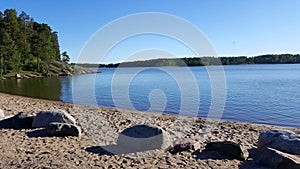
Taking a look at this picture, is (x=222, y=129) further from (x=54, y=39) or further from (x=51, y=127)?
(x=54, y=39)

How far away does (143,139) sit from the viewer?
25.7 feet

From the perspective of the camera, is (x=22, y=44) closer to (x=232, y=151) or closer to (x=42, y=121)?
(x=42, y=121)

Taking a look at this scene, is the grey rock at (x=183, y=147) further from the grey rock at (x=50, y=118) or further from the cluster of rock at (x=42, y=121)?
the grey rock at (x=50, y=118)

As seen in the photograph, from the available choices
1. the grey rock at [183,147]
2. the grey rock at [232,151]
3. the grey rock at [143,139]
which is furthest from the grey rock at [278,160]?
the grey rock at [143,139]

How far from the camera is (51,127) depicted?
371 inches

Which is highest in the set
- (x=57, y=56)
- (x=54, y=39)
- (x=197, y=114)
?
(x=54, y=39)

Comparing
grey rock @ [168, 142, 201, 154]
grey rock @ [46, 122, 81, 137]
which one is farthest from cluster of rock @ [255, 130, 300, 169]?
grey rock @ [46, 122, 81, 137]

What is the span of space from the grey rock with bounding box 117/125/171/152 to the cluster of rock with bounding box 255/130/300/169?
2.65 meters

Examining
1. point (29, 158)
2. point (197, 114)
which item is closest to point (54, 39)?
point (197, 114)

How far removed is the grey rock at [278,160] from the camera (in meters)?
6.34

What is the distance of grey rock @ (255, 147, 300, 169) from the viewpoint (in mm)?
6343

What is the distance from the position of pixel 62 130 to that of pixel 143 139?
3271 millimetres

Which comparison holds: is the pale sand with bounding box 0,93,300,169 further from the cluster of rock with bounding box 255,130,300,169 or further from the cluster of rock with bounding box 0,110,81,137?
the cluster of rock with bounding box 0,110,81,137

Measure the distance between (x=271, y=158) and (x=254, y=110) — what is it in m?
13.7
